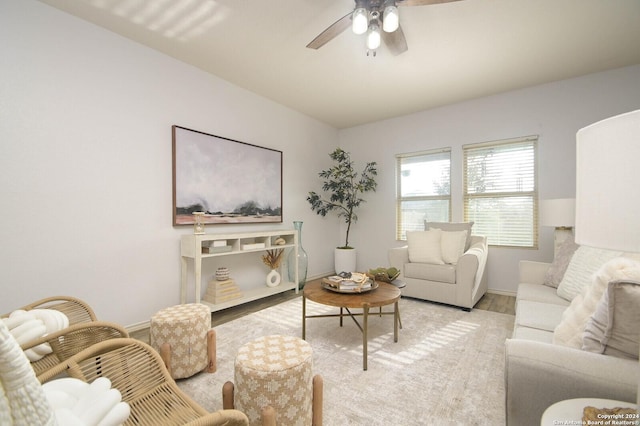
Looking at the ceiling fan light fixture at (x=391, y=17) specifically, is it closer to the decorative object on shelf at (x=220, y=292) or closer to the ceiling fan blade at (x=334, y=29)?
the ceiling fan blade at (x=334, y=29)

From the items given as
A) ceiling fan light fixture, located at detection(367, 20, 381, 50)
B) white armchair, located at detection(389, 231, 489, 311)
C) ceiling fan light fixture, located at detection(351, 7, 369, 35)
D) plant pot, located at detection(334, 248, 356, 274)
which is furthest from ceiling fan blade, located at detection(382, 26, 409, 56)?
plant pot, located at detection(334, 248, 356, 274)

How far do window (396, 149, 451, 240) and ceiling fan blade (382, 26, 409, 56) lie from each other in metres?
2.37

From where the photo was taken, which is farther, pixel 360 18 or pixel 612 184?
pixel 360 18

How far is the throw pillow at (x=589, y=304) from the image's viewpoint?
1.05 m

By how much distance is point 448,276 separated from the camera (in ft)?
10.3

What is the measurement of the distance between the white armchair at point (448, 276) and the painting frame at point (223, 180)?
6.12ft

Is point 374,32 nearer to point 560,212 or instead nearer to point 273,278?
point 560,212

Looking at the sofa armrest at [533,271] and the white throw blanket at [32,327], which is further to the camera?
the sofa armrest at [533,271]

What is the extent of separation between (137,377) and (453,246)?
331 centimetres

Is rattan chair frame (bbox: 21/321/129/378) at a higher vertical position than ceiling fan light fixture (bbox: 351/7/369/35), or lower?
lower

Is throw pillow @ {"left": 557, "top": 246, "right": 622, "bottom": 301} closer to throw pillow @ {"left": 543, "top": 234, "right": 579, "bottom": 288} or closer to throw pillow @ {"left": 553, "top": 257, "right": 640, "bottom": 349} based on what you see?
throw pillow @ {"left": 543, "top": 234, "right": 579, "bottom": 288}

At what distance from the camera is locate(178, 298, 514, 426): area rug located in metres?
1.51

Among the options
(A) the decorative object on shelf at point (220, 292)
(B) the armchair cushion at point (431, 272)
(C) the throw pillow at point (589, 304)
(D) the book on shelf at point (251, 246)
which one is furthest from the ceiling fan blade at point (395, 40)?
(A) the decorative object on shelf at point (220, 292)

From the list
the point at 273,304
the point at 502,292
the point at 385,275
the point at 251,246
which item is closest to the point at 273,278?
the point at 273,304
